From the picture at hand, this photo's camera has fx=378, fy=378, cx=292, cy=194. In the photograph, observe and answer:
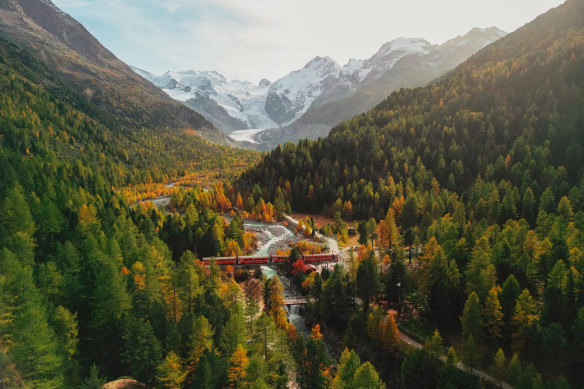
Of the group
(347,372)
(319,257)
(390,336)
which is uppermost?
(347,372)

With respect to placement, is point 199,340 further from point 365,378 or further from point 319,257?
point 319,257

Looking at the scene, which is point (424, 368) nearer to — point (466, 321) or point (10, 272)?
→ point (466, 321)

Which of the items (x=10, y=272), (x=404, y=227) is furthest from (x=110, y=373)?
(x=404, y=227)

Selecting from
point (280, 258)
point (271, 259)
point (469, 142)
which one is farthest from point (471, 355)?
point (469, 142)

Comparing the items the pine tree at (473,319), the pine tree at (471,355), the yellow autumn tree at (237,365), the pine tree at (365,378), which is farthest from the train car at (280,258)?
the pine tree at (365,378)

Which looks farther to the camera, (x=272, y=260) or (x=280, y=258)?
(x=272, y=260)

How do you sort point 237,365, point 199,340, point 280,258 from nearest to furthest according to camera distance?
point 199,340 < point 237,365 < point 280,258

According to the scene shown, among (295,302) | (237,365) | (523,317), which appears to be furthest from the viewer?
(295,302)

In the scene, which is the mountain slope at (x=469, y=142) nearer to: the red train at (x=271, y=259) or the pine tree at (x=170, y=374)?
the red train at (x=271, y=259)

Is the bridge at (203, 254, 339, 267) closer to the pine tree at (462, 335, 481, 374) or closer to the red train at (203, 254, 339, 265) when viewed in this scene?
the red train at (203, 254, 339, 265)

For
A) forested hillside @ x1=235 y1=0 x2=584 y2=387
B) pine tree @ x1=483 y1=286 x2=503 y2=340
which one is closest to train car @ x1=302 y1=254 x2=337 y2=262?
forested hillside @ x1=235 y1=0 x2=584 y2=387
